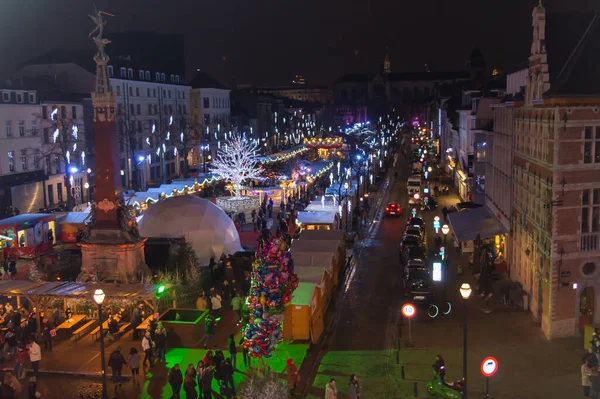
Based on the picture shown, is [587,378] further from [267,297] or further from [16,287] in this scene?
[16,287]

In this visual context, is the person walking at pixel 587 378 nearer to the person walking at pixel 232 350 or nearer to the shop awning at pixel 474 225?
the person walking at pixel 232 350

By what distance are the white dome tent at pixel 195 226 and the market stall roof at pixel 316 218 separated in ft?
16.2

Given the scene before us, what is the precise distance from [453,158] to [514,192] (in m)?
44.1

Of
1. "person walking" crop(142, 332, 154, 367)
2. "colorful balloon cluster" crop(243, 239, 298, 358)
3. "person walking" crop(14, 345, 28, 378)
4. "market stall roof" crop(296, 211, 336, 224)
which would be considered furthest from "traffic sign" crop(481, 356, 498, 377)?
"market stall roof" crop(296, 211, 336, 224)

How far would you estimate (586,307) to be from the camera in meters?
22.6

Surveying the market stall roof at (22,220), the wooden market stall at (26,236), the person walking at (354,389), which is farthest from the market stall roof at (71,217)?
the person walking at (354,389)

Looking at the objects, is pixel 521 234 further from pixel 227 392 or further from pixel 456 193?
pixel 456 193

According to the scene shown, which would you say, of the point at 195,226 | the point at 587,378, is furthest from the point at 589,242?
the point at 195,226

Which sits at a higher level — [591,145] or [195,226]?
[591,145]

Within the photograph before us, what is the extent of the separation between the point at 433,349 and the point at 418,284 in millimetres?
5514

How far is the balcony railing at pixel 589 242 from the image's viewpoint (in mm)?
22000

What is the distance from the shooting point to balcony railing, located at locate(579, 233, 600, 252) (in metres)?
22.0

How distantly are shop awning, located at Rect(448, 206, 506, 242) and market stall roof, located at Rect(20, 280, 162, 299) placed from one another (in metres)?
16.8

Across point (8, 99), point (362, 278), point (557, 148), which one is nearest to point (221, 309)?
point (362, 278)
